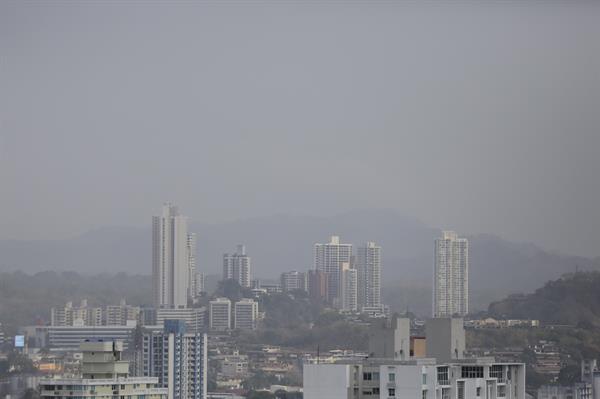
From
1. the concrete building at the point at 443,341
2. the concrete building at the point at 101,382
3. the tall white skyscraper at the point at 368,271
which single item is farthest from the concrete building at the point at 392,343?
the tall white skyscraper at the point at 368,271

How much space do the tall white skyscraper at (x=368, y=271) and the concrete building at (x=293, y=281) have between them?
2.62 feet

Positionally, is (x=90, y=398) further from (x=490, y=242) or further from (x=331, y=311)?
(x=331, y=311)

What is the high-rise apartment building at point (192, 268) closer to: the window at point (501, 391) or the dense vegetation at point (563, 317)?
the dense vegetation at point (563, 317)

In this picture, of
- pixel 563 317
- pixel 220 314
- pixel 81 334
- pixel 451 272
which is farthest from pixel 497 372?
pixel 220 314

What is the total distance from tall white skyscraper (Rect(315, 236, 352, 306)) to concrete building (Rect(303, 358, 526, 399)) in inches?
367

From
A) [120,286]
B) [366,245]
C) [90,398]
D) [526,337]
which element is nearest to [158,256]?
[120,286]

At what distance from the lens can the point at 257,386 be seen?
18.0 m

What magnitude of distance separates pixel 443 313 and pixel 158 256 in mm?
4239

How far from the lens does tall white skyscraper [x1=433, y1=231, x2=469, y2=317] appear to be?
51.9 ft

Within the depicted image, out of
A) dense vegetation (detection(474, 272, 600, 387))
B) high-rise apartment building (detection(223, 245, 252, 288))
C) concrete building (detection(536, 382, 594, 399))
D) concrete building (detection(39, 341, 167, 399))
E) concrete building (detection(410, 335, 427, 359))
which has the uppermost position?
high-rise apartment building (detection(223, 245, 252, 288))

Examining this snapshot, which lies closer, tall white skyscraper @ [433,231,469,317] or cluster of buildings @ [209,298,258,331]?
tall white skyscraper @ [433,231,469,317]

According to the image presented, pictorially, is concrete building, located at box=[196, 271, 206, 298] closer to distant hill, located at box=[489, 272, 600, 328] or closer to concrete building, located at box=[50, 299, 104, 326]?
concrete building, located at box=[50, 299, 104, 326]

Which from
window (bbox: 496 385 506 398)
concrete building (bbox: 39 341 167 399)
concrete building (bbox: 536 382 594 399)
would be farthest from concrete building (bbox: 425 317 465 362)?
concrete building (bbox: 536 382 594 399)

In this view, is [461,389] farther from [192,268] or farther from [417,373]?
[192,268]
